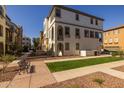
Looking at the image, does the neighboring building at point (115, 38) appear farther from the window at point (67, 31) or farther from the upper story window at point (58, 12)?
the upper story window at point (58, 12)

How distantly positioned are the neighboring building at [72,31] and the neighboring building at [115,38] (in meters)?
12.8

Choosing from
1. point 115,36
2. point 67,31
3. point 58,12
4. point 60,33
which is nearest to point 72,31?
point 67,31

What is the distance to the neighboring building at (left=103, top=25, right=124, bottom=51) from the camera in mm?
36156

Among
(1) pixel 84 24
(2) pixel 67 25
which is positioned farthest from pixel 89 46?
(2) pixel 67 25

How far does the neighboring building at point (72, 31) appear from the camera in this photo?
68.7 ft

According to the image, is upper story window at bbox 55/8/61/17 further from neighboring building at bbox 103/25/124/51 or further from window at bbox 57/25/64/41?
neighboring building at bbox 103/25/124/51

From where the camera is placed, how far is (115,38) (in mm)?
38656

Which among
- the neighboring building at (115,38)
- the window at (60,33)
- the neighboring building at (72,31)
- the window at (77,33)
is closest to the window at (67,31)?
the neighboring building at (72,31)

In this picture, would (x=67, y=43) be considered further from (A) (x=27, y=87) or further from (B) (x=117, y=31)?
(B) (x=117, y=31)

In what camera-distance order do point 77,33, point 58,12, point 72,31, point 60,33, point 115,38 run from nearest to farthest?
point 58,12, point 60,33, point 72,31, point 77,33, point 115,38

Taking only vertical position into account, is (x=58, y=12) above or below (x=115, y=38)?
above

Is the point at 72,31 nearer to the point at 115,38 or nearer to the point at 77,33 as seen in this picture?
the point at 77,33

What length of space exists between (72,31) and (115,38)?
21.9 metres

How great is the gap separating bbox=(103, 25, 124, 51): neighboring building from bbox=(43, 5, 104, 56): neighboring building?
41.8 ft
